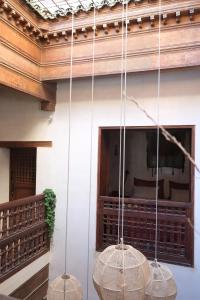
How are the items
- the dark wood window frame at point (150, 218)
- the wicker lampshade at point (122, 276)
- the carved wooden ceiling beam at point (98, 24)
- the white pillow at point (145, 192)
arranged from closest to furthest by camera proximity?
the wicker lampshade at point (122, 276)
the carved wooden ceiling beam at point (98, 24)
the dark wood window frame at point (150, 218)
the white pillow at point (145, 192)

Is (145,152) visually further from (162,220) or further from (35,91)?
(35,91)

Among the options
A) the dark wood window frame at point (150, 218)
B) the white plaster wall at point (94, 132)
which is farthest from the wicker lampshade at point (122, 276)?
the white plaster wall at point (94, 132)

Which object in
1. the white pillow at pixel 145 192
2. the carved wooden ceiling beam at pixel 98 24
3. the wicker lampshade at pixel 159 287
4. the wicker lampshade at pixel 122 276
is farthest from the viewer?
the white pillow at pixel 145 192

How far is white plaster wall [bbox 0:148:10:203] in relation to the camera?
5059mm

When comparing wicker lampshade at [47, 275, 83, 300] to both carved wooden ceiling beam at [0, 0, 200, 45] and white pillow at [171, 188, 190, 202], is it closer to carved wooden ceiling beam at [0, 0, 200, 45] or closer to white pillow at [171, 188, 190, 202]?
carved wooden ceiling beam at [0, 0, 200, 45]

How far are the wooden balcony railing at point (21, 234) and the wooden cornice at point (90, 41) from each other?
1.66 m

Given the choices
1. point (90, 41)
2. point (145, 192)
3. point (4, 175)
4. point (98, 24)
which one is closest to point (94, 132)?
point (90, 41)

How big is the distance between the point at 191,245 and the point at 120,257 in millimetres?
2410

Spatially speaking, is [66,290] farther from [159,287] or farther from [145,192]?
[145,192]

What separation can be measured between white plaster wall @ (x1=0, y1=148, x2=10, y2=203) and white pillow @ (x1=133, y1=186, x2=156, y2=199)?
2694mm

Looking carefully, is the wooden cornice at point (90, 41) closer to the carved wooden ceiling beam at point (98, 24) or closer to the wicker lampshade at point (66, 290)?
the carved wooden ceiling beam at point (98, 24)

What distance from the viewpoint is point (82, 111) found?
4.39m

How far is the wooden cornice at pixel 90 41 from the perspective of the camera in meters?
3.29

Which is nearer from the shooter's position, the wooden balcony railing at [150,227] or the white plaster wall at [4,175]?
the wooden balcony railing at [150,227]
